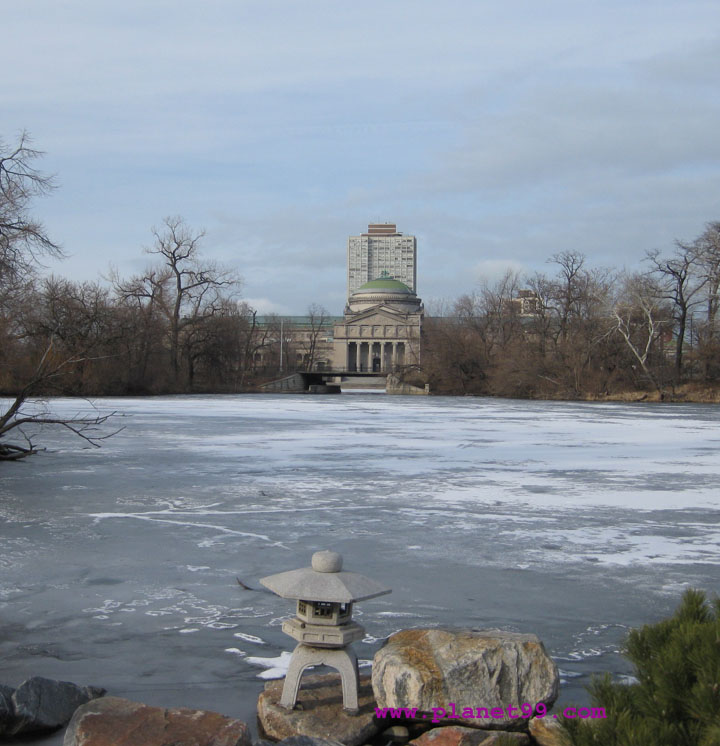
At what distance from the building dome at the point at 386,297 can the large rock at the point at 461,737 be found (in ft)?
459

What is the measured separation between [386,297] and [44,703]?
469ft

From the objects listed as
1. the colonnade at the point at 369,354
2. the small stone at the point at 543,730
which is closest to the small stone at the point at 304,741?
the small stone at the point at 543,730

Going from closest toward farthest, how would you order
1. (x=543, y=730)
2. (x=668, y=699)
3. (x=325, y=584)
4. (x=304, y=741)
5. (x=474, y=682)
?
(x=668, y=699)
(x=304, y=741)
(x=543, y=730)
(x=474, y=682)
(x=325, y=584)

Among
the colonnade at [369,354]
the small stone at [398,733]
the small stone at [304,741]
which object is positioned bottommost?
the small stone at [398,733]

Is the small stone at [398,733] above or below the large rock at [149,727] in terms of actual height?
below

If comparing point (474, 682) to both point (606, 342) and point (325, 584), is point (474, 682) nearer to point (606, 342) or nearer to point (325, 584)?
point (325, 584)

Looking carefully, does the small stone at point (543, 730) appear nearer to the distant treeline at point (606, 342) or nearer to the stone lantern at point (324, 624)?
the stone lantern at point (324, 624)

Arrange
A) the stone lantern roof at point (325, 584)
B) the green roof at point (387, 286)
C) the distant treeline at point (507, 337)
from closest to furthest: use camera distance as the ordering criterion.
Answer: the stone lantern roof at point (325, 584), the distant treeline at point (507, 337), the green roof at point (387, 286)

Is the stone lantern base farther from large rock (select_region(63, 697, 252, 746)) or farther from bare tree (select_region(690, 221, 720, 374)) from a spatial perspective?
bare tree (select_region(690, 221, 720, 374))

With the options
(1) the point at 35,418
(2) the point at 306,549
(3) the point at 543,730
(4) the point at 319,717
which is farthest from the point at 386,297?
(3) the point at 543,730

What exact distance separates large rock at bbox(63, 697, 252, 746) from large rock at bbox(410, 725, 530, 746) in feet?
2.74

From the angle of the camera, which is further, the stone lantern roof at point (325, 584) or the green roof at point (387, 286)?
the green roof at point (387, 286)

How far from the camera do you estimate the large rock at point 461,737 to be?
3.85 meters

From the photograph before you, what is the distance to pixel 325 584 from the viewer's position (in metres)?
4.25
